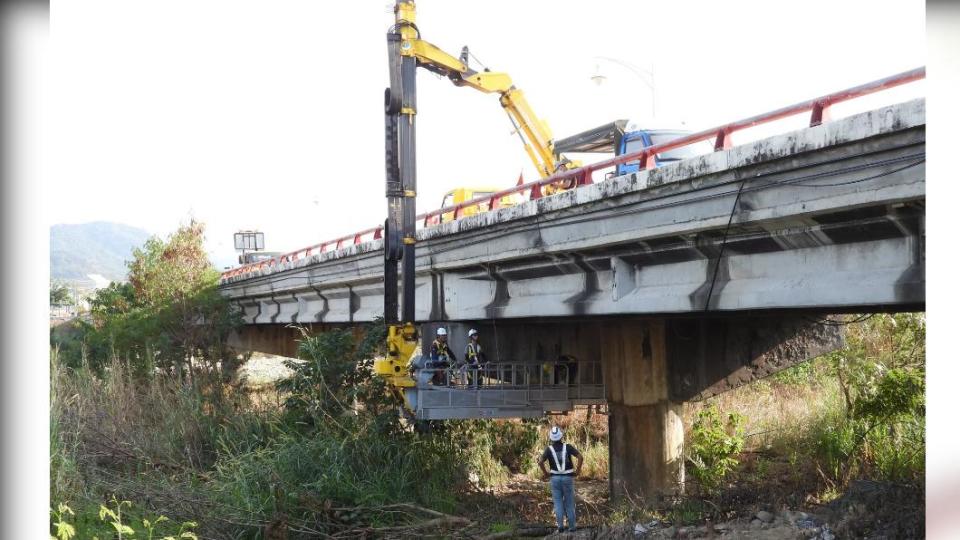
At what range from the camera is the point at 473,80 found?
17.6 meters

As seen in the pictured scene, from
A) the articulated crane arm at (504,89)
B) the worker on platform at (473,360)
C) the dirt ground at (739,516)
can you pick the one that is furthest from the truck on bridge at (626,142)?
the dirt ground at (739,516)

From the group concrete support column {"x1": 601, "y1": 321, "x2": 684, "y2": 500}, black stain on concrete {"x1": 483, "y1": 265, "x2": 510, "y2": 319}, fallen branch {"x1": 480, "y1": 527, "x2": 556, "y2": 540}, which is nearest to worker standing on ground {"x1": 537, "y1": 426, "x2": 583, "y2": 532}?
fallen branch {"x1": 480, "y1": 527, "x2": 556, "y2": 540}

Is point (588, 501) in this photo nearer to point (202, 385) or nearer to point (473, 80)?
point (473, 80)

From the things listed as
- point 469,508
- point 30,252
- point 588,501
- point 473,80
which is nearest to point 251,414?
point 469,508

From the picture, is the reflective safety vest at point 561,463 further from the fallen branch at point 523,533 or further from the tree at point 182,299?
the tree at point 182,299

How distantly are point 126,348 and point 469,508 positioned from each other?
55.3ft

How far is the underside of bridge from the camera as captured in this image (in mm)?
13117

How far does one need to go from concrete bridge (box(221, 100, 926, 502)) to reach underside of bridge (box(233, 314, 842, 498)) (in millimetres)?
23

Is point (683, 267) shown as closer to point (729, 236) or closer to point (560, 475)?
point (729, 236)

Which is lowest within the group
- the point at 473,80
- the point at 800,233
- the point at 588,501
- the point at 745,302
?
the point at 588,501

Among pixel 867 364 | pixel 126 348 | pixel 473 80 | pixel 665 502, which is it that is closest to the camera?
pixel 665 502

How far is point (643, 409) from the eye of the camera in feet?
43.1

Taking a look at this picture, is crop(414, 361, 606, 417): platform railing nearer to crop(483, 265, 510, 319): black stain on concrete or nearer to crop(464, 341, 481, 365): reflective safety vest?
crop(464, 341, 481, 365): reflective safety vest

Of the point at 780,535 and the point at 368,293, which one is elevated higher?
the point at 368,293
